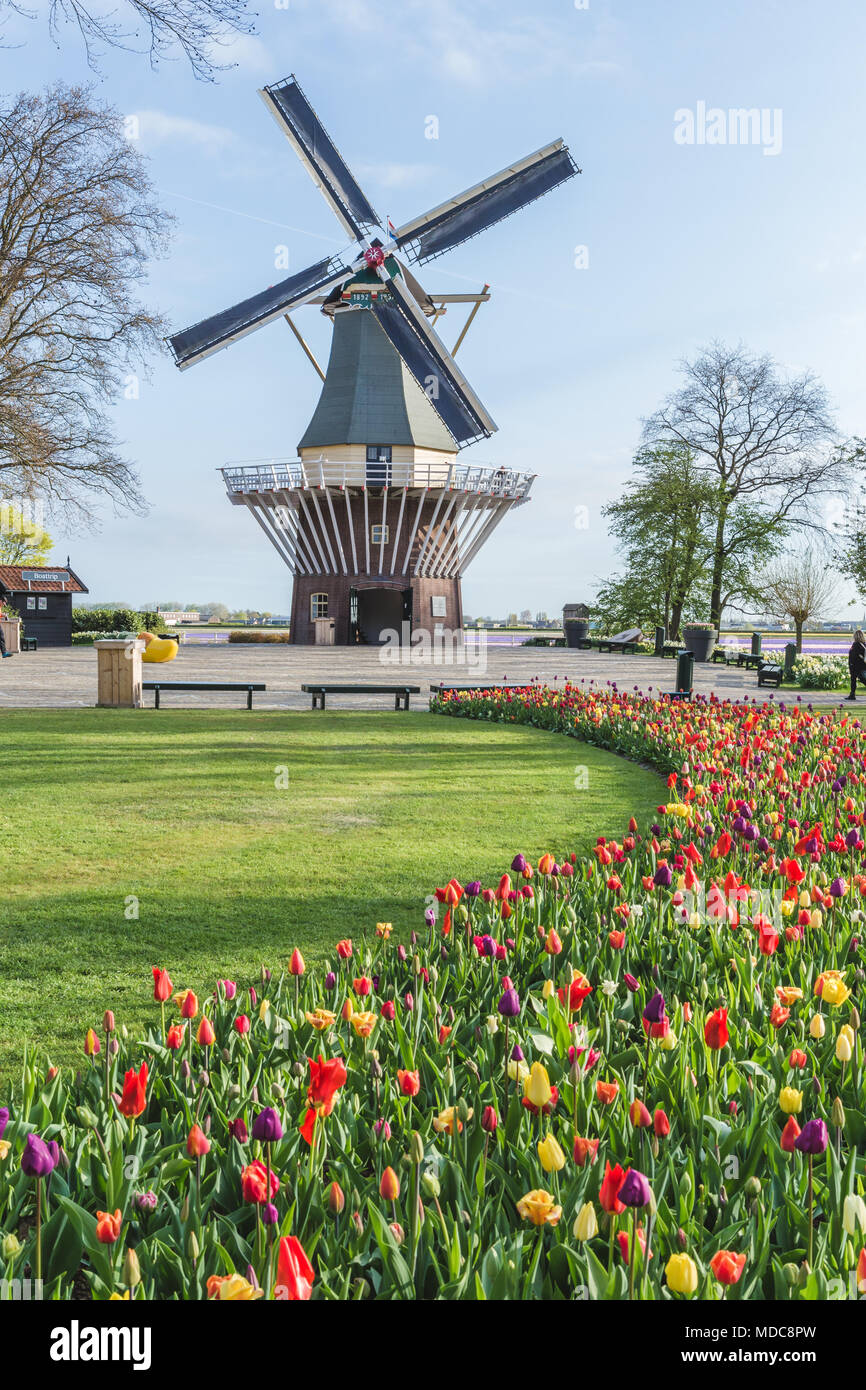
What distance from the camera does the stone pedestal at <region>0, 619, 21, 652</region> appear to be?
116 ft

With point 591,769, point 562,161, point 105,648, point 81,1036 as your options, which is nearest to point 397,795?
point 591,769

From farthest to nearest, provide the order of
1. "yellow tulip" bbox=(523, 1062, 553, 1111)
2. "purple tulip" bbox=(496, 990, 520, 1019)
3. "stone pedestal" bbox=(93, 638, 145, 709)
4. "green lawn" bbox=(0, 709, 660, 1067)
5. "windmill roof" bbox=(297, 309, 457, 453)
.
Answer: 1. "windmill roof" bbox=(297, 309, 457, 453)
2. "stone pedestal" bbox=(93, 638, 145, 709)
3. "green lawn" bbox=(0, 709, 660, 1067)
4. "purple tulip" bbox=(496, 990, 520, 1019)
5. "yellow tulip" bbox=(523, 1062, 553, 1111)

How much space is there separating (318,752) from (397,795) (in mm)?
2835

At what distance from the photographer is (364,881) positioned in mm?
6160

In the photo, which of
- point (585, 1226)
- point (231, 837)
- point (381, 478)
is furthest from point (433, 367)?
point (585, 1226)

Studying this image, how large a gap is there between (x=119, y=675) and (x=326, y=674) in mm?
8594

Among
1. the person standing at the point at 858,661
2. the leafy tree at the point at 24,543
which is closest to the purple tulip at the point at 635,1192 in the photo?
the person standing at the point at 858,661

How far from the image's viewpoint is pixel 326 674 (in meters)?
24.5

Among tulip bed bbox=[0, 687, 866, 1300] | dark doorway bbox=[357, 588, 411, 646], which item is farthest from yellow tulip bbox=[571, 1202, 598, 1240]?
dark doorway bbox=[357, 588, 411, 646]

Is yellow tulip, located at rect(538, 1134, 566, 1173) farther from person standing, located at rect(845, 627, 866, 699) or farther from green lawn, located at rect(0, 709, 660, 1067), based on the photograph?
person standing, located at rect(845, 627, 866, 699)

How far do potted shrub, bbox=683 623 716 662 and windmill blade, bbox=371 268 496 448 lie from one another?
9555 millimetres

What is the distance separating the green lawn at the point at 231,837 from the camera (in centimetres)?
472

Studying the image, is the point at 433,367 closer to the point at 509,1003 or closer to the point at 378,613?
the point at 378,613

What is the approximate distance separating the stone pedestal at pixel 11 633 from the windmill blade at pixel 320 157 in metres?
17.7
